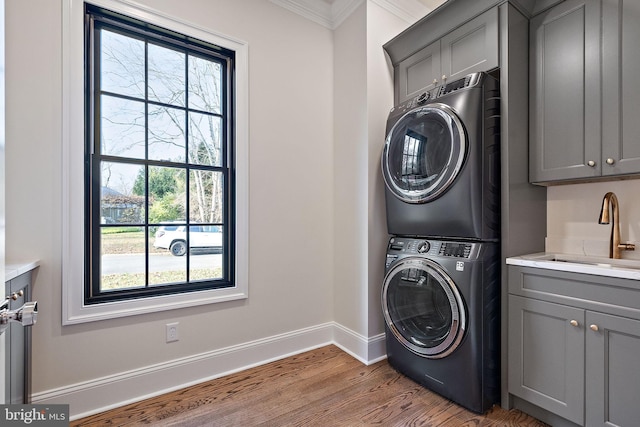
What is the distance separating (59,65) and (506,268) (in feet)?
8.67

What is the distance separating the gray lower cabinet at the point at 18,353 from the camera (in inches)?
46.0

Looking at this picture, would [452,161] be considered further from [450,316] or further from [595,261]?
[595,261]

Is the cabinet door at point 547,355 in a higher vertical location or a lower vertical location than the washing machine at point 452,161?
lower

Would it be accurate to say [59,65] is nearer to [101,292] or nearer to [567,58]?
[101,292]

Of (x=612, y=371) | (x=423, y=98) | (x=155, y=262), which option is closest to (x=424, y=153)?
(x=423, y=98)

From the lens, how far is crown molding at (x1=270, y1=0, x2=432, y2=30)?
2.36m

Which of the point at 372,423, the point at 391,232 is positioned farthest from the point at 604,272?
the point at 372,423

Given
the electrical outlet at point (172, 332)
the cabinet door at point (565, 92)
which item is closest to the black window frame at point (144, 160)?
the electrical outlet at point (172, 332)

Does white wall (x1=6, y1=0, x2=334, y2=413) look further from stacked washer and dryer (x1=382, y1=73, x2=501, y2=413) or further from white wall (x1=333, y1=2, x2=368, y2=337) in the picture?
stacked washer and dryer (x1=382, y1=73, x2=501, y2=413)

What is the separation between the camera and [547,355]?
1540mm

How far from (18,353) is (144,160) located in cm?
112

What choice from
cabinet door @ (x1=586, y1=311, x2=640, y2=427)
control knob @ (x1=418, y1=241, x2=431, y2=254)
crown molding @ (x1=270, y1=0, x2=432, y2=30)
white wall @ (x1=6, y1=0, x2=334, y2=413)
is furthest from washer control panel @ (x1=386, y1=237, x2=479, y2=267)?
crown molding @ (x1=270, y1=0, x2=432, y2=30)

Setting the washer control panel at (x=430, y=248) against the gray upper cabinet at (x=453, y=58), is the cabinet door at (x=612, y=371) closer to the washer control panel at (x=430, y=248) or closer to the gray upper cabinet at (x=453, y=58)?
the washer control panel at (x=430, y=248)

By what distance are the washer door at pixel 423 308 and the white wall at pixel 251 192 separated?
0.71 m
